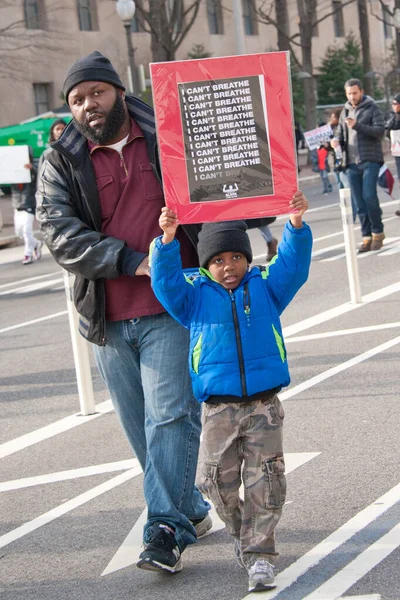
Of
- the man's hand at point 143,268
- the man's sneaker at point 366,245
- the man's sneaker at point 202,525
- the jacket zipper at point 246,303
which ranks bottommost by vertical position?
the man's sneaker at point 202,525

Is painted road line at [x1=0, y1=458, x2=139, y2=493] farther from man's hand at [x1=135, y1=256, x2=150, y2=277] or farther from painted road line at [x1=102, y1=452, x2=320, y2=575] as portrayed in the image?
man's hand at [x1=135, y1=256, x2=150, y2=277]

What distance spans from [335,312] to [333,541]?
6379 millimetres

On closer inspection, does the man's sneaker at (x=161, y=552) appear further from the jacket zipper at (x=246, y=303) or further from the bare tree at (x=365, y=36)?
the bare tree at (x=365, y=36)

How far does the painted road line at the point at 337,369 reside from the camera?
823 cm

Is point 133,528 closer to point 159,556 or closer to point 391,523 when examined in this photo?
point 159,556

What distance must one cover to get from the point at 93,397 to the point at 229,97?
4055 mm

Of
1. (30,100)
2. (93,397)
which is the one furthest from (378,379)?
(30,100)

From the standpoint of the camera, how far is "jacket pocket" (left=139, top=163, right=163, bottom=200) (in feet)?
16.0

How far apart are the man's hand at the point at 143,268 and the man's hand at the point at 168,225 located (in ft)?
0.59

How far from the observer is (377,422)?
23.2ft

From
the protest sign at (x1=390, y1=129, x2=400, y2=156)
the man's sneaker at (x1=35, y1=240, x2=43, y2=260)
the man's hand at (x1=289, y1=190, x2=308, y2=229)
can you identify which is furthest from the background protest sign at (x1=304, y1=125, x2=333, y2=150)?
the man's hand at (x1=289, y1=190, x2=308, y2=229)

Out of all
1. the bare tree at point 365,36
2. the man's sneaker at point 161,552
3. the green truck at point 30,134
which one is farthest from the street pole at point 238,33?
the man's sneaker at point 161,552

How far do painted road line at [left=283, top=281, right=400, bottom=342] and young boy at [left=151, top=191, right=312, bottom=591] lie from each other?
576cm

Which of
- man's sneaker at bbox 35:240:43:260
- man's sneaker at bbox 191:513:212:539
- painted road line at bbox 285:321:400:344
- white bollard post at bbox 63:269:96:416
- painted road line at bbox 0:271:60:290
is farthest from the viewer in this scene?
man's sneaker at bbox 35:240:43:260
